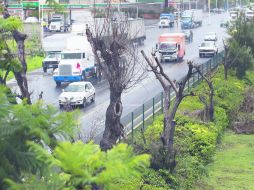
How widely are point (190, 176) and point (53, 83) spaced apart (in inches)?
951

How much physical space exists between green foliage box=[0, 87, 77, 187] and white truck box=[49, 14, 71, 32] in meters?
66.8

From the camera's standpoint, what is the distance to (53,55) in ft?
151

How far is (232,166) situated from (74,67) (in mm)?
21098

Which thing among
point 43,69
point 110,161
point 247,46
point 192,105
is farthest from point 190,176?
point 43,69

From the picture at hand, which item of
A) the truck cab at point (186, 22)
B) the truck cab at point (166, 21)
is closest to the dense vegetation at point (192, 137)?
the truck cab at point (186, 22)

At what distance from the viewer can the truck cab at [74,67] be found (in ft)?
128

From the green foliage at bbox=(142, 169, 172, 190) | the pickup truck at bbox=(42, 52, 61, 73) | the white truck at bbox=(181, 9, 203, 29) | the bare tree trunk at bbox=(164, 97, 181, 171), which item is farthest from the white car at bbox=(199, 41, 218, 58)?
the green foliage at bbox=(142, 169, 172, 190)

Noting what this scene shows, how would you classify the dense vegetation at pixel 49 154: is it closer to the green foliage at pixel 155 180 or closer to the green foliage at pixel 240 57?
the green foliage at pixel 155 180

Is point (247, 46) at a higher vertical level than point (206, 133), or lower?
higher

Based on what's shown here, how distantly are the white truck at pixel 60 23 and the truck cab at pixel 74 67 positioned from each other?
31822mm

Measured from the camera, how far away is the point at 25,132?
6219mm

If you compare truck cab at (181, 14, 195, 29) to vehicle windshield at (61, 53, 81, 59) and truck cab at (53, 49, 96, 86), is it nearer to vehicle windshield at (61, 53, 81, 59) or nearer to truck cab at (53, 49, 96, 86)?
truck cab at (53, 49, 96, 86)

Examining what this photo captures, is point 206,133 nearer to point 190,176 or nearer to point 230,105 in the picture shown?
point 190,176

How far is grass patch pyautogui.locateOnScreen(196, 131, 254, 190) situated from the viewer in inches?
684
